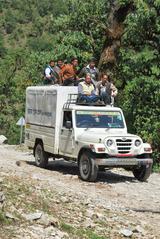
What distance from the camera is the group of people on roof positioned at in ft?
55.6

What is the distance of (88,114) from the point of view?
645 inches

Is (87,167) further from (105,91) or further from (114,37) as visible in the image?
(114,37)

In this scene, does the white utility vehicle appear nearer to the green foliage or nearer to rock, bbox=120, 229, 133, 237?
the green foliage

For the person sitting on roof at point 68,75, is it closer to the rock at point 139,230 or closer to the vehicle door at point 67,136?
the vehicle door at point 67,136

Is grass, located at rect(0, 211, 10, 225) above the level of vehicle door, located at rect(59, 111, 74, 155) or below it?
below

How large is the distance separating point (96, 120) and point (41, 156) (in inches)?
100

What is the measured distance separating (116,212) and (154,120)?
35.7 ft

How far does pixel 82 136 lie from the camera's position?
51.7 feet

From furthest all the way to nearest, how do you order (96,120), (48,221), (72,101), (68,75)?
1. (68,75)
2. (72,101)
3. (96,120)
4. (48,221)

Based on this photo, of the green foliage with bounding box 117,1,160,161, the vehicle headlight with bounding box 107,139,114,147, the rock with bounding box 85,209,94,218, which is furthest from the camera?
the green foliage with bounding box 117,1,160,161

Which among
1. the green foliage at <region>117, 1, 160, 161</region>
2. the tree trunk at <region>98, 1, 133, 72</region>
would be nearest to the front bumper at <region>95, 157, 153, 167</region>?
the green foliage at <region>117, 1, 160, 161</region>

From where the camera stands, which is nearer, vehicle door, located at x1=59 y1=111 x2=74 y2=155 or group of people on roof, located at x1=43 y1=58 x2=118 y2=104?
vehicle door, located at x1=59 y1=111 x2=74 y2=155

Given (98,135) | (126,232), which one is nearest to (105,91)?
(98,135)

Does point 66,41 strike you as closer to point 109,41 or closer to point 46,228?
point 109,41
